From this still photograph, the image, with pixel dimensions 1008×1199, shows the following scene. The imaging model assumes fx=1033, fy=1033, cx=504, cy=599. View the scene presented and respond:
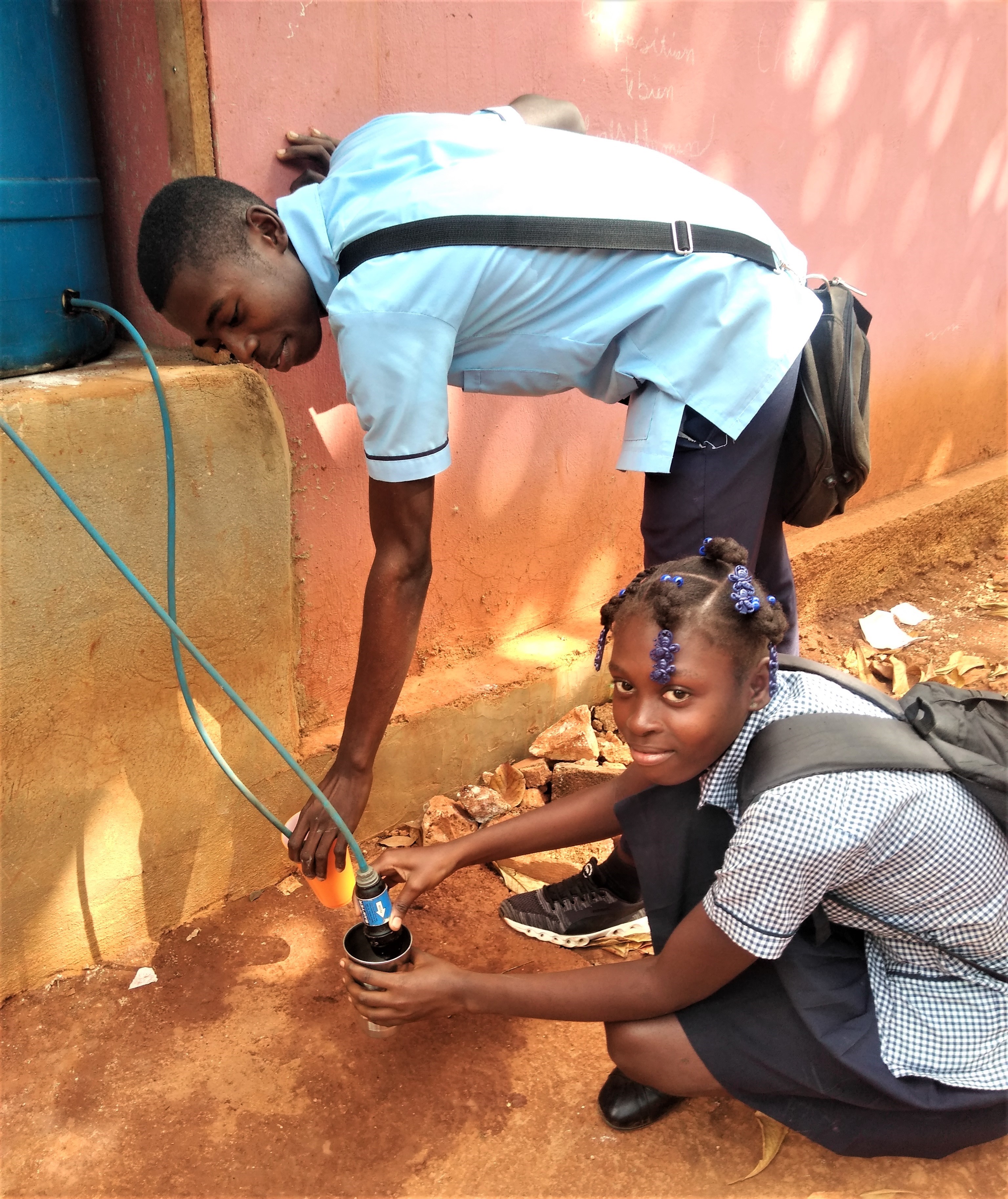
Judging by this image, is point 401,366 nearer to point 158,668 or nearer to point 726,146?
point 158,668

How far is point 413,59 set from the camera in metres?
2.15

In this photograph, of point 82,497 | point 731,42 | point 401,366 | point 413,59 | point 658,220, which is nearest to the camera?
point 401,366

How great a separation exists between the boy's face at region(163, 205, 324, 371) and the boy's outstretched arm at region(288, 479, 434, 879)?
0.28 metres

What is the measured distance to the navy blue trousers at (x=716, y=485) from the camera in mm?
1809

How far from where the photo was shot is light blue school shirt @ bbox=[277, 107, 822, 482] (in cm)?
152

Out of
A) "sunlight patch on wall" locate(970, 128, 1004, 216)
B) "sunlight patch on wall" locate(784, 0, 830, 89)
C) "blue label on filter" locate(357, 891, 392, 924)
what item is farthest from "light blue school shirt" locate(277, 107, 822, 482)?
"sunlight patch on wall" locate(970, 128, 1004, 216)

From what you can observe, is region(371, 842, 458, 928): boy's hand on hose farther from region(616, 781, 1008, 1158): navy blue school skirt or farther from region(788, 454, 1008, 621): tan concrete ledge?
region(788, 454, 1008, 621): tan concrete ledge

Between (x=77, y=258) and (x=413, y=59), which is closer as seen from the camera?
(x=77, y=258)

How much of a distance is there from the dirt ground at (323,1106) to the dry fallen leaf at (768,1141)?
0.04 ft

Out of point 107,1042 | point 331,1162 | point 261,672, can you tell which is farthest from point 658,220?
point 107,1042

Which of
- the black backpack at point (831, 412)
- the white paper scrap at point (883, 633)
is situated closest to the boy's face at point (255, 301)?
the black backpack at point (831, 412)

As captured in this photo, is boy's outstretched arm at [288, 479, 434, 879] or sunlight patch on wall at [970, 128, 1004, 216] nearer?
boy's outstretched arm at [288, 479, 434, 879]

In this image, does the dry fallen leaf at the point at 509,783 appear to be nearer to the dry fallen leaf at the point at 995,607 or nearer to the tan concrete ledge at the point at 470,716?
the tan concrete ledge at the point at 470,716

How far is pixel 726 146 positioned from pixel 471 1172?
266 cm
